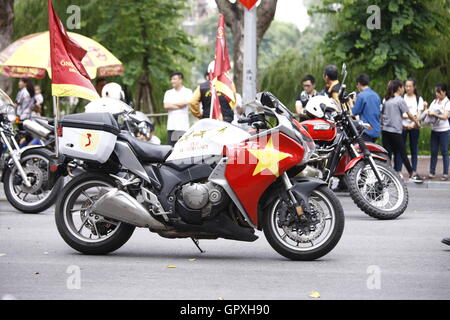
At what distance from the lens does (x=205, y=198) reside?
8336 millimetres

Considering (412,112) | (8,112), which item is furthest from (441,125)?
(8,112)

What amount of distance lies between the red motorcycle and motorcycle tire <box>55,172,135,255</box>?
123 inches

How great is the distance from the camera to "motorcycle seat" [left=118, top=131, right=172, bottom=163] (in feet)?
28.3

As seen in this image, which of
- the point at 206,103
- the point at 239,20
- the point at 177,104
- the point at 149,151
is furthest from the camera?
the point at 239,20

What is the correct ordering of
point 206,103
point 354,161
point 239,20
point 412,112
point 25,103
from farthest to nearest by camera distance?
1. point 239,20
2. point 25,103
3. point 412,112
4. point 206,103
5. point 354,161

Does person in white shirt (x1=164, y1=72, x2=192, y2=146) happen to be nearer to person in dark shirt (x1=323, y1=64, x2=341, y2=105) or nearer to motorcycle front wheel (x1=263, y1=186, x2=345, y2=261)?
person in dark shirt (x1=323, y1=64, x2=341, y2=105)

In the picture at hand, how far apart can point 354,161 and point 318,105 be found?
34.5 inches

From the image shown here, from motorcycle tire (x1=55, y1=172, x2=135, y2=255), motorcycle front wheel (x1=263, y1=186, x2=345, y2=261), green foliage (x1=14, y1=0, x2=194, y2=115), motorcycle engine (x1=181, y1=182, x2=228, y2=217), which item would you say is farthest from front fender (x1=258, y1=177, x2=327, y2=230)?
green foliage (x1=14, y1=0, x2=194, y2=115)

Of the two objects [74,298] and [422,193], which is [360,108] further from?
[74,298]

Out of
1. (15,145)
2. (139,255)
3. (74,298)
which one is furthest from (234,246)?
(15,145)

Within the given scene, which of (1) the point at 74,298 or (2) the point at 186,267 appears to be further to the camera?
(2) the point at 186,267

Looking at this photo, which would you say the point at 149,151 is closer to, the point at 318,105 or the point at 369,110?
the point at 318,105
